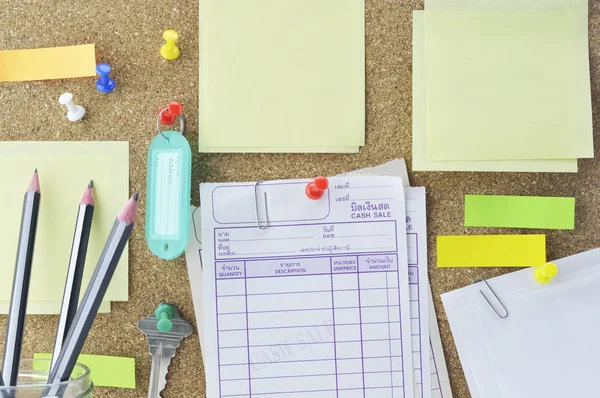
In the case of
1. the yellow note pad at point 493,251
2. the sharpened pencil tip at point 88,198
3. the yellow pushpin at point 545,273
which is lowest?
the yellow pushpin at point 545,273

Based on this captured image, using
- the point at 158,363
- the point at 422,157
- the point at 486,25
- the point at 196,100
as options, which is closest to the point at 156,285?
the point at 158,363

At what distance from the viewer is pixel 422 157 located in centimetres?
54

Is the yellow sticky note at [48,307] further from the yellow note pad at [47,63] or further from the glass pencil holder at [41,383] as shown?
the yellow note pad at [47,63]

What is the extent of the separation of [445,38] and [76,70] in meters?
0.37

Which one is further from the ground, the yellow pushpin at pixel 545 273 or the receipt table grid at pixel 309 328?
the yellow pushpin at pixel 545 273

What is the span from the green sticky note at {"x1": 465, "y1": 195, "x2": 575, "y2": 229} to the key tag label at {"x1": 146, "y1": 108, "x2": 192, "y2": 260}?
0.28 metres

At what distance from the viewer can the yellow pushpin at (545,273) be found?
52 centimetres

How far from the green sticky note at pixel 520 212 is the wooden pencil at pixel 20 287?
0.43 meters

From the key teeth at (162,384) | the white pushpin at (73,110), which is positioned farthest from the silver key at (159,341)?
the white pushpin at (73,110)

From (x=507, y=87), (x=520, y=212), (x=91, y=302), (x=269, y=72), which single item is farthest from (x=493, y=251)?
(x=91, y=302)

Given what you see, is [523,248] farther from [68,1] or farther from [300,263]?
[68,1]

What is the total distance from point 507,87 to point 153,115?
35 centimetres

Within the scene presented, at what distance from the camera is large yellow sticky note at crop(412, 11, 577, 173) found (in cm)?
54

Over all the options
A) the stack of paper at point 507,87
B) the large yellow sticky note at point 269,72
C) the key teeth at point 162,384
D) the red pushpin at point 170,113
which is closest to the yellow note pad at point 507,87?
the stack of paper at point 507,87
